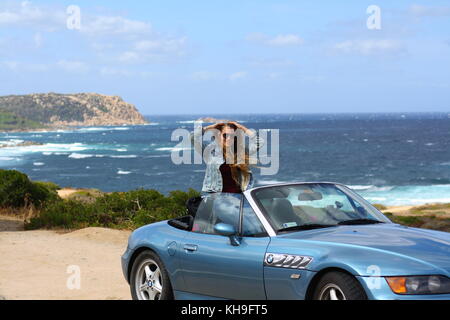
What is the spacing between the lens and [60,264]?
1246cm

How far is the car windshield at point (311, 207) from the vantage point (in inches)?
272

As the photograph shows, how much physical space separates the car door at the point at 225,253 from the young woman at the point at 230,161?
1.57m

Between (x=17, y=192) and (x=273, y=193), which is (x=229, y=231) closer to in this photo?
(x=273, y=193)

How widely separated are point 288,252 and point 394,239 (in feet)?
3.06

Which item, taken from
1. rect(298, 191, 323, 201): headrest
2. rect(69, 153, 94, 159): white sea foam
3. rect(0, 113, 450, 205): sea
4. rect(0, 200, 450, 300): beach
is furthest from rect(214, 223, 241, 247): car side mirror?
rect(69, 153, 94, 159): white sea foam

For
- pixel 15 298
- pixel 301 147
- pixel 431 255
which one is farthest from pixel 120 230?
pixel 301 147

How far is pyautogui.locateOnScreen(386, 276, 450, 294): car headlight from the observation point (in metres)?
5.50

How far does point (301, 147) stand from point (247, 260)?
125 meters

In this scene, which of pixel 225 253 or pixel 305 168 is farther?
pixel 305 168

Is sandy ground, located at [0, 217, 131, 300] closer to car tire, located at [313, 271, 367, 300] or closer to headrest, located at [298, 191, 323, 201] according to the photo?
headrest, located at [298, 191, 323, 201]

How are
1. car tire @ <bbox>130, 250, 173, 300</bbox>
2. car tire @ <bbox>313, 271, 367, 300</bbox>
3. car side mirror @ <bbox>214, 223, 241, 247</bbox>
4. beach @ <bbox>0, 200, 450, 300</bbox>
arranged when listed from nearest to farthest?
car tire @ <bbox>313, 271, 367, 300</bbox> < car side mirror @ <bbox>214, 223, 241, 247</bbox> < car tire @ <bbox>130, 250, 173, 300</bbox> < beach @ <bbox>0, 200, 450, 300</bbox>

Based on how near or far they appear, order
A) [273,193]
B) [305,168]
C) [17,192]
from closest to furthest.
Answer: [273,193] → [17,192] → [305,168]

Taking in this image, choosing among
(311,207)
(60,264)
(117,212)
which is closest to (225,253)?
(311,207)
